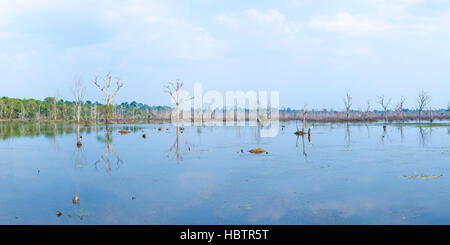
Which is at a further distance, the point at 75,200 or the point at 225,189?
the point at 225,189

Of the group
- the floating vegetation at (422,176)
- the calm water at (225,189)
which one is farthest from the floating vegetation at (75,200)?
the floating vegetation at (422,176)

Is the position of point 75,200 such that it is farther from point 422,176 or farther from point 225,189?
point 422,176

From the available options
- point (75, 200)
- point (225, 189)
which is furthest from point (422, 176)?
point (75, 200)

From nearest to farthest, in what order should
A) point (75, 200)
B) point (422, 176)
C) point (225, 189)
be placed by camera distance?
1. point (75, 200)
2. point (225, 189)
3. point (422, 176)

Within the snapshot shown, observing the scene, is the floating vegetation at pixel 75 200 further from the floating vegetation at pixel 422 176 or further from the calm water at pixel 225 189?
the floating vegetation at pixel 422 176

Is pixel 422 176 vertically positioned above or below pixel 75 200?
below

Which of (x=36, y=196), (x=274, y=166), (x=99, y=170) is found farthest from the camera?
(x=274, y=166)

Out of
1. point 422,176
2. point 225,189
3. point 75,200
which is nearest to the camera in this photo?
point 75,200

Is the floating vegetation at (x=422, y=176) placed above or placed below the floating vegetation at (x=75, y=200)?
below

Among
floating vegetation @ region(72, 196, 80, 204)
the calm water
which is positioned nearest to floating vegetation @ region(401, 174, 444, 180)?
the calm water

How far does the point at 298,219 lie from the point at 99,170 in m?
11.0

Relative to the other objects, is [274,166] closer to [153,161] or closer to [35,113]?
[153,161]
